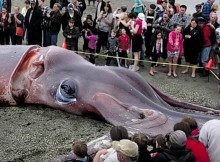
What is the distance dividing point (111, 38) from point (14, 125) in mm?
7444

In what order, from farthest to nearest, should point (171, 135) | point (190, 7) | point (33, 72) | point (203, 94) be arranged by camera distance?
point (190, 7) → point (203, 94) → point (33, 72) → point (171, 135)

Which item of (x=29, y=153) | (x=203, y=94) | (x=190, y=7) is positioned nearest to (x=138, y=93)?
(x=29, y=153)

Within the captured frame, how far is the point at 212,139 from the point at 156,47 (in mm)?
9439

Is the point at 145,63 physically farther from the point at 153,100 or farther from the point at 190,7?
the point at 190,7

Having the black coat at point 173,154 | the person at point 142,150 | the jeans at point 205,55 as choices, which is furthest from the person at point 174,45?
the black coat at point 173,154

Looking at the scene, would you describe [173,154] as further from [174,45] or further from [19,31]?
[19,31]

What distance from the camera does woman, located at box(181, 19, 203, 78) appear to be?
1692cm

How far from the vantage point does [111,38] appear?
17281 mm

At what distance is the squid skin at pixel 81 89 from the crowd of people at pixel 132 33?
213 inches

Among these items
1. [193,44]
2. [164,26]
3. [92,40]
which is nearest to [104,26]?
[92,40]

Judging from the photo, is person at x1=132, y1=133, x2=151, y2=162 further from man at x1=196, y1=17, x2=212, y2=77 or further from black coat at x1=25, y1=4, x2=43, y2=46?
black coat at x1=25, y1=4, x2=43, y2=46

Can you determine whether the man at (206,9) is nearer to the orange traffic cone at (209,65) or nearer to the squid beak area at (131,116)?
the orange traffic cone at (209,65)

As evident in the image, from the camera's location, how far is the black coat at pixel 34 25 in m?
18.3

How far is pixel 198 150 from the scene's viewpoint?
7.64 metres
